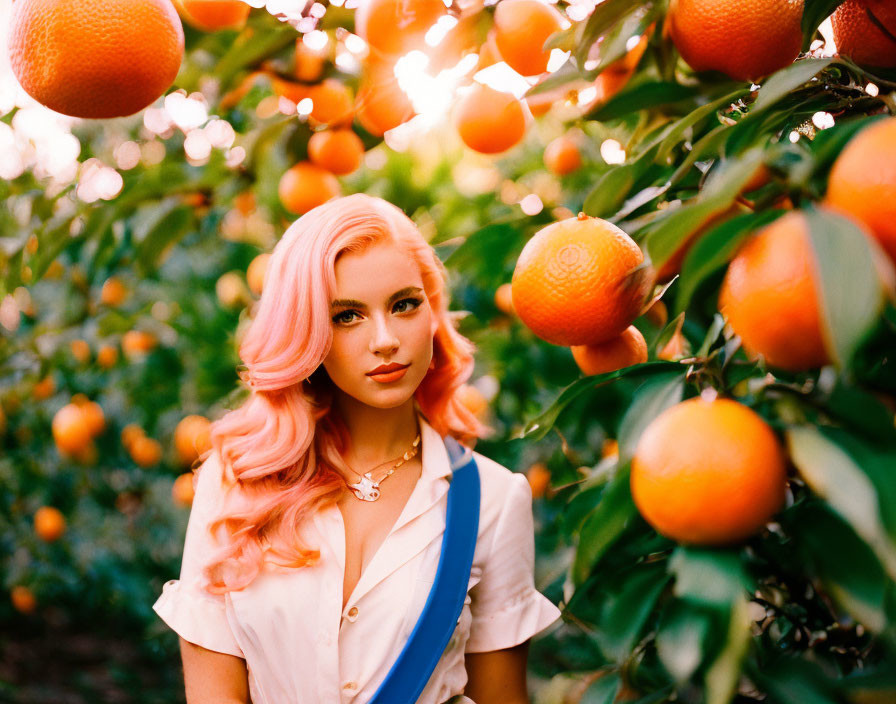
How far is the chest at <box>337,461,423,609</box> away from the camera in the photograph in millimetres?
1112

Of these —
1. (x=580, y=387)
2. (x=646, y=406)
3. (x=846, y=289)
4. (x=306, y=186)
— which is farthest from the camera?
(x=306, y=186)

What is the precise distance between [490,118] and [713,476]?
767 millimetres

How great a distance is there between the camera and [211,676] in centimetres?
112

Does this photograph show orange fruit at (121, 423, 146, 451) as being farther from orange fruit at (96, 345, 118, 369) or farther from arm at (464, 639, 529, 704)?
arm at (464, 639, 529, 704)

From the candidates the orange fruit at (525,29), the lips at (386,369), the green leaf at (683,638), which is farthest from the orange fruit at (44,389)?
the green leaf at (683,638)

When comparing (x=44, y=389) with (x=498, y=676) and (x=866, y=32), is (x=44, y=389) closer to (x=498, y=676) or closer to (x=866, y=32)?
(x=498, y=676)

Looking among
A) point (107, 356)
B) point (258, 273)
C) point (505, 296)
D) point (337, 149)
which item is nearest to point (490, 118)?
point (337, 149)

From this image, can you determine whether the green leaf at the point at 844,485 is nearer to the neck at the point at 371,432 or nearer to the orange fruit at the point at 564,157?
the neck at the point at 371,432

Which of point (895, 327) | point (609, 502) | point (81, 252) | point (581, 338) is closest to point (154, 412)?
point (81, 252)

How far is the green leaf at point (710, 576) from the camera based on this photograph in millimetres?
531

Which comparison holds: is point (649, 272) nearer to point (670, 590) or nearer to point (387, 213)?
point (670, 590)

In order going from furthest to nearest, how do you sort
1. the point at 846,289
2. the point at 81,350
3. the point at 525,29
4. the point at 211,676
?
the point at 81,350 → the point at 211,676 → the point at 525,29 → the point at 846,289

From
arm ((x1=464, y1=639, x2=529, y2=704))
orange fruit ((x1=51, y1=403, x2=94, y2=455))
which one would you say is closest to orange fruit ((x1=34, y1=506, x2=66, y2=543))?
orange fruit ((x1=51, y1=403, x2=94, y2=455))

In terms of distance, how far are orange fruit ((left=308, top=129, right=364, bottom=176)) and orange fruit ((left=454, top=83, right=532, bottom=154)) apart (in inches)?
9.0
